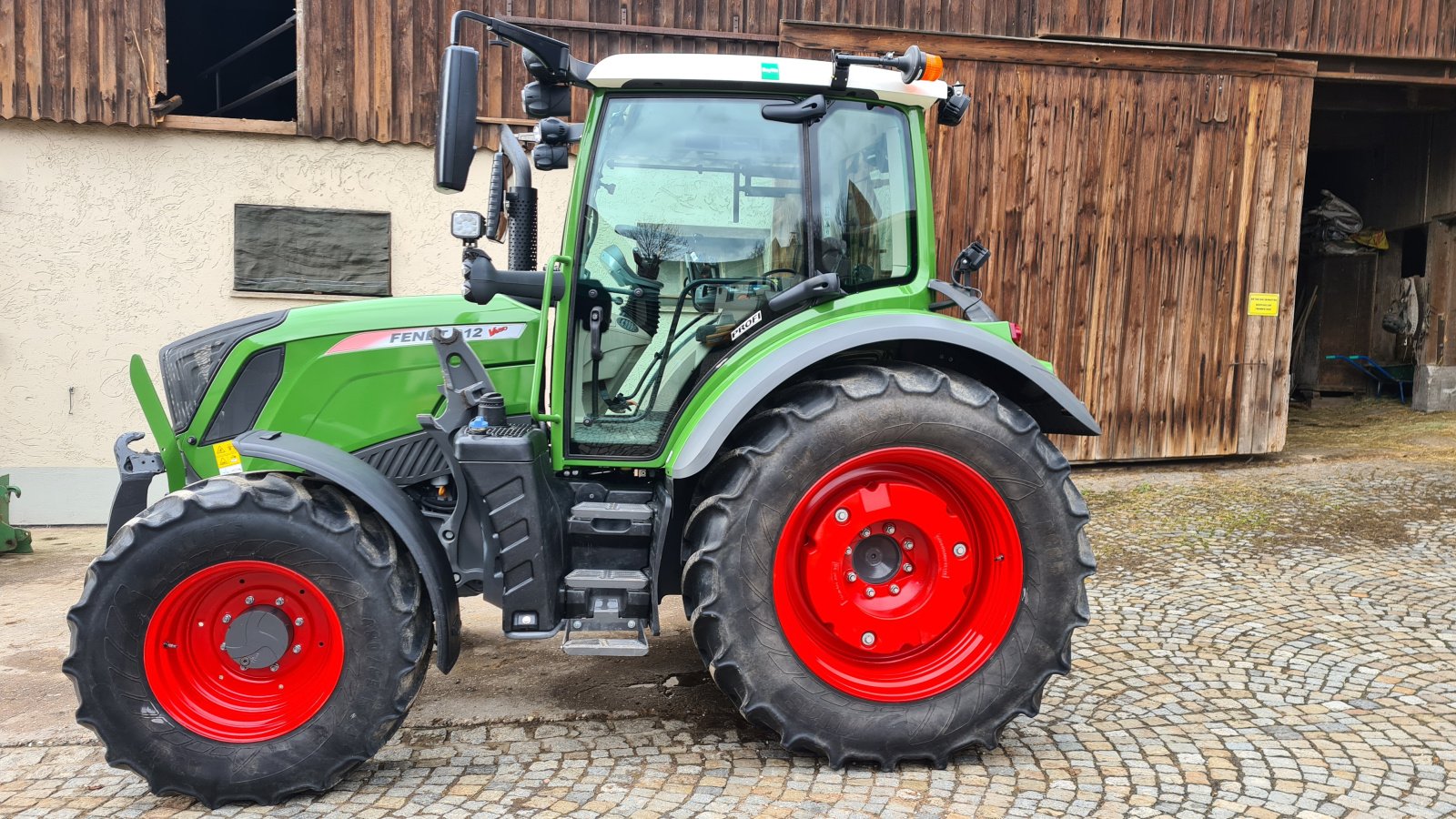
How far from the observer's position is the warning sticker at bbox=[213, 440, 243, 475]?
356 cm

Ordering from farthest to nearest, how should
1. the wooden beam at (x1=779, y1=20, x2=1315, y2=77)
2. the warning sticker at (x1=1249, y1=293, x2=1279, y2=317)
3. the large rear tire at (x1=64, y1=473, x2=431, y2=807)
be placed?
the warning sticker at (x1=1249, y1=293, x2=1279, y2=317) → the wooden beam at (x1=779, y1=20, x2=1315, y2=77) → the large rear tire at (x1=64, y1=473, x2=431, y2=807)

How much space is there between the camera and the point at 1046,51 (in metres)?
8.18

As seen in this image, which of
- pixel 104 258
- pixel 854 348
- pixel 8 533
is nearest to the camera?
pixel 854 348

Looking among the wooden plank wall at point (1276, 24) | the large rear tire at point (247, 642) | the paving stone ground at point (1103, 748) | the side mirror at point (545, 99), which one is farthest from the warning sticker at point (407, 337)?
the wooden plank wall at point (1276, 24)

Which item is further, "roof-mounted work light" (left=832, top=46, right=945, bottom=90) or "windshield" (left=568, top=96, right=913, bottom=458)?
"windshield" (left=568, top=96, right=913, bottom=458)

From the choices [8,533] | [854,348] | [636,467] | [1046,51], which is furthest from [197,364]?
[1046,51]

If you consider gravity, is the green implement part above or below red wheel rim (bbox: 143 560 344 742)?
below

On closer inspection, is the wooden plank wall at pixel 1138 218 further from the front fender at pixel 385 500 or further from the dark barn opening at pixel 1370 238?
the front fender at pixel 385 500

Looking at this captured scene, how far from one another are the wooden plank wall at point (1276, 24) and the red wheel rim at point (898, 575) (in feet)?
20.2

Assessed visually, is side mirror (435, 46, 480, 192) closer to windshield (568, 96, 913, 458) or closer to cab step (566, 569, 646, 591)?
windshield (568, 96, 913, 458)

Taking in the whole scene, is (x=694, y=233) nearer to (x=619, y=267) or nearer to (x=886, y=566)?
(x=619, y=267)

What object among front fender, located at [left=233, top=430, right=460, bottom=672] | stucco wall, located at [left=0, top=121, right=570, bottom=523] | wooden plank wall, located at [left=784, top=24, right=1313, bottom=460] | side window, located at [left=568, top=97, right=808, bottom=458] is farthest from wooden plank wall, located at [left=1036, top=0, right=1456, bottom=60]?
front fender, located at [left=233, top=430, right=460, bottom=672]

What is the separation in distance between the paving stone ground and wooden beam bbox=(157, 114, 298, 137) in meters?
3.70

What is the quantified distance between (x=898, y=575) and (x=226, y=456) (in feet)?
7.71
